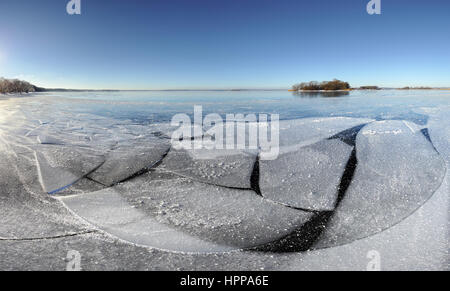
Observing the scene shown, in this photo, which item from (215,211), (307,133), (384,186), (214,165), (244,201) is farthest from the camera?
(307,133)

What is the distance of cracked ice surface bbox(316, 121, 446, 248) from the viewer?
3.90 ft

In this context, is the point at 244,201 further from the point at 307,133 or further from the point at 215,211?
the point at 307,133

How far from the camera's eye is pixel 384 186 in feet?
5.21

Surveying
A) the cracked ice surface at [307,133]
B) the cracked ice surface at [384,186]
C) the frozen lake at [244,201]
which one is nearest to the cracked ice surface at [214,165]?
the frozen lake at [244,201]

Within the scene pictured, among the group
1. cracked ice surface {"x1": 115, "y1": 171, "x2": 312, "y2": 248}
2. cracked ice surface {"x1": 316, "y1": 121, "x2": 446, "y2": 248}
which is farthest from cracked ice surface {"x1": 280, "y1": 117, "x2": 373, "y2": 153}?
cracked ice surface {"x1": 115, "y1": 171, "x2": 312, "y2": 248}

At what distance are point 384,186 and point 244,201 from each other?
1.04 meters

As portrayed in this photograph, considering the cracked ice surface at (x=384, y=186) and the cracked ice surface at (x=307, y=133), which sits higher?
the cracked ice surface at (x=307, y=133)

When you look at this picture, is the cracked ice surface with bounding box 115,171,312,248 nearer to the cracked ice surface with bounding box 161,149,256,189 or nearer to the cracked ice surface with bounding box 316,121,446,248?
the cracked ice surface with bounding box 161,149,256,189

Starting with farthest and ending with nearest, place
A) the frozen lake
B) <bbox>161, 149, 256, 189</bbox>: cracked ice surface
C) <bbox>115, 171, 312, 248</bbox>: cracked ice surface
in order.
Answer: <bbox>161, 149, 256, 189</bbox>: cracked ice surface, <bbox>115, 171, 312, 248</bbox>: cracked ice surface, the frozen lake

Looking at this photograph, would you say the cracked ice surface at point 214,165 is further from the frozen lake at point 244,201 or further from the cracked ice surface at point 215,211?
the cracked ice surface at point 215,211

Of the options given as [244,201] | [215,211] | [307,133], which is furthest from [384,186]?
[307,133]

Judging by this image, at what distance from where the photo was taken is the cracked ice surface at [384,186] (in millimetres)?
1188

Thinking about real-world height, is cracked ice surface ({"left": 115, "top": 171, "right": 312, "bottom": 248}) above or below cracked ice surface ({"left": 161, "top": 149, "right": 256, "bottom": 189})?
below
